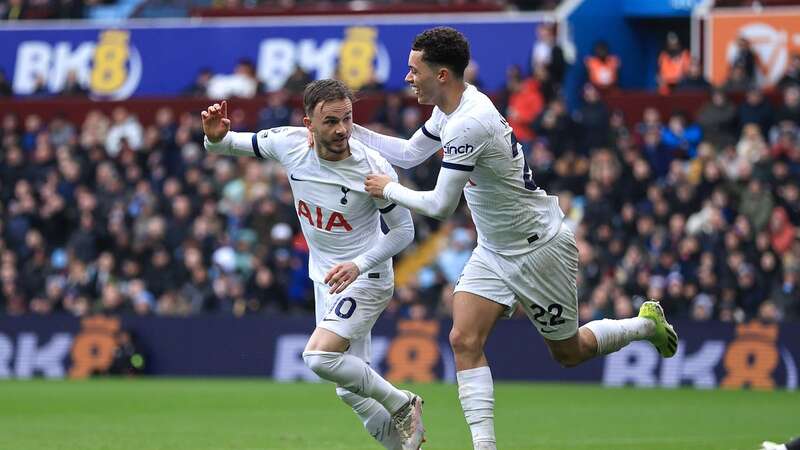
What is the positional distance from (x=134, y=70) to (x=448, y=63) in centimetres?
2186

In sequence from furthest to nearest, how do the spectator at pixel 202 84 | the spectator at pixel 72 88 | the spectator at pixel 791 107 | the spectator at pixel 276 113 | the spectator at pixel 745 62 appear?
the spectator at pixel 72 88
the spectator at pixel 202 84
the spectator at pixel 276 113
the spectator at pixel 745 62
the spectator at pixel 791 107

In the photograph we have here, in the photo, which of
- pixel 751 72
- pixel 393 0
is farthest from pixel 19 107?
pixel 751 72

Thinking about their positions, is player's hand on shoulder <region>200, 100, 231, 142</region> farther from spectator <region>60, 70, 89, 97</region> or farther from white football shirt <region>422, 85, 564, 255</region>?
spectator <region>60, 70, 89, 97</region>

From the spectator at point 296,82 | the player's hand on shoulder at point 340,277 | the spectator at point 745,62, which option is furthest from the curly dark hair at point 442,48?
the spectator at point 296,82

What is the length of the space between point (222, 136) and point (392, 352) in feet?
39.5

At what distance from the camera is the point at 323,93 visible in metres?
10.4

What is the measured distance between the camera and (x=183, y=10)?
3334cm

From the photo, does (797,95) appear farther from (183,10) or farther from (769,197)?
(183,10)

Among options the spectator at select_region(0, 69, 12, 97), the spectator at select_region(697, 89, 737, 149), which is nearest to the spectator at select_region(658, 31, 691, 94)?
the spectator at select_region(697, 89, 737, 149)

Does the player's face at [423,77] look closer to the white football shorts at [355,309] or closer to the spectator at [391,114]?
the white football shorts at [355,309]

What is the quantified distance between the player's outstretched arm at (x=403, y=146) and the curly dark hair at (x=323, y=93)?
1.58 ft

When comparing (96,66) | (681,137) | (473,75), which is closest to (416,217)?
(473,75)

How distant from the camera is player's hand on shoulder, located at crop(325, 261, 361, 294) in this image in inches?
→ 396

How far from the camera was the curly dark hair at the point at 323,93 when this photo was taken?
1035 centimetres
